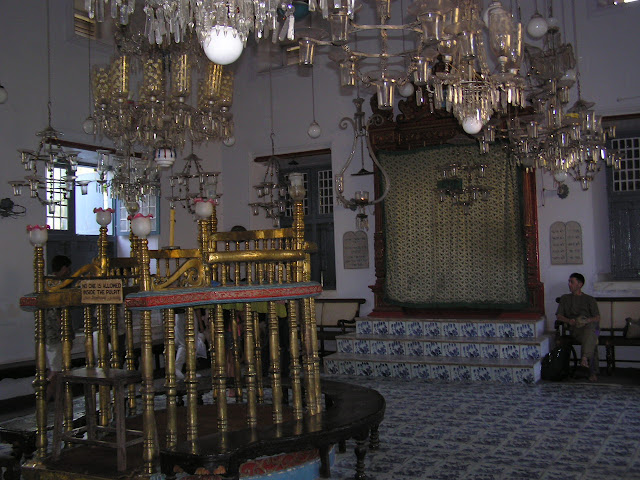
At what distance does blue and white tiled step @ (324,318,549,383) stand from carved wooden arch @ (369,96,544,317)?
44 centimetres

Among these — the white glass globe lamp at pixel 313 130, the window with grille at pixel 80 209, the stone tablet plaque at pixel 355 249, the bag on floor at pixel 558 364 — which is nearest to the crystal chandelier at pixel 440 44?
the bag on floor at pixel 558 364

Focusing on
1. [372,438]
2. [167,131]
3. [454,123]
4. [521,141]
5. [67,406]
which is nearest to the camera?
[67,406]

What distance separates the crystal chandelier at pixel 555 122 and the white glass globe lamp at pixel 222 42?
2.81m

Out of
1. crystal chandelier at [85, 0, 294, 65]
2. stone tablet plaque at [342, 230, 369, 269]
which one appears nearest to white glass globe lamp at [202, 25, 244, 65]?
crystal chandelier at [85, 0, 294, 65]

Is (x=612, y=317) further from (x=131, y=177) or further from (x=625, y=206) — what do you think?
(x=131, y=177)

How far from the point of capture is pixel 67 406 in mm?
4359

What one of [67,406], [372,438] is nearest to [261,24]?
[67,406]

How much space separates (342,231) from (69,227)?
4175 millimetres

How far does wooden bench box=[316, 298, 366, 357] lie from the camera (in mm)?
9984

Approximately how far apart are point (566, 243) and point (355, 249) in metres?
3.19

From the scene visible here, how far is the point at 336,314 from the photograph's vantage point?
10.2m

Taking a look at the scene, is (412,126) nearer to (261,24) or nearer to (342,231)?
(342,231)

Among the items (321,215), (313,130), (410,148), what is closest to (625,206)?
(410,148)

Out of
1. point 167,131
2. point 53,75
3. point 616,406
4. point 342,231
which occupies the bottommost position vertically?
point 616,406
